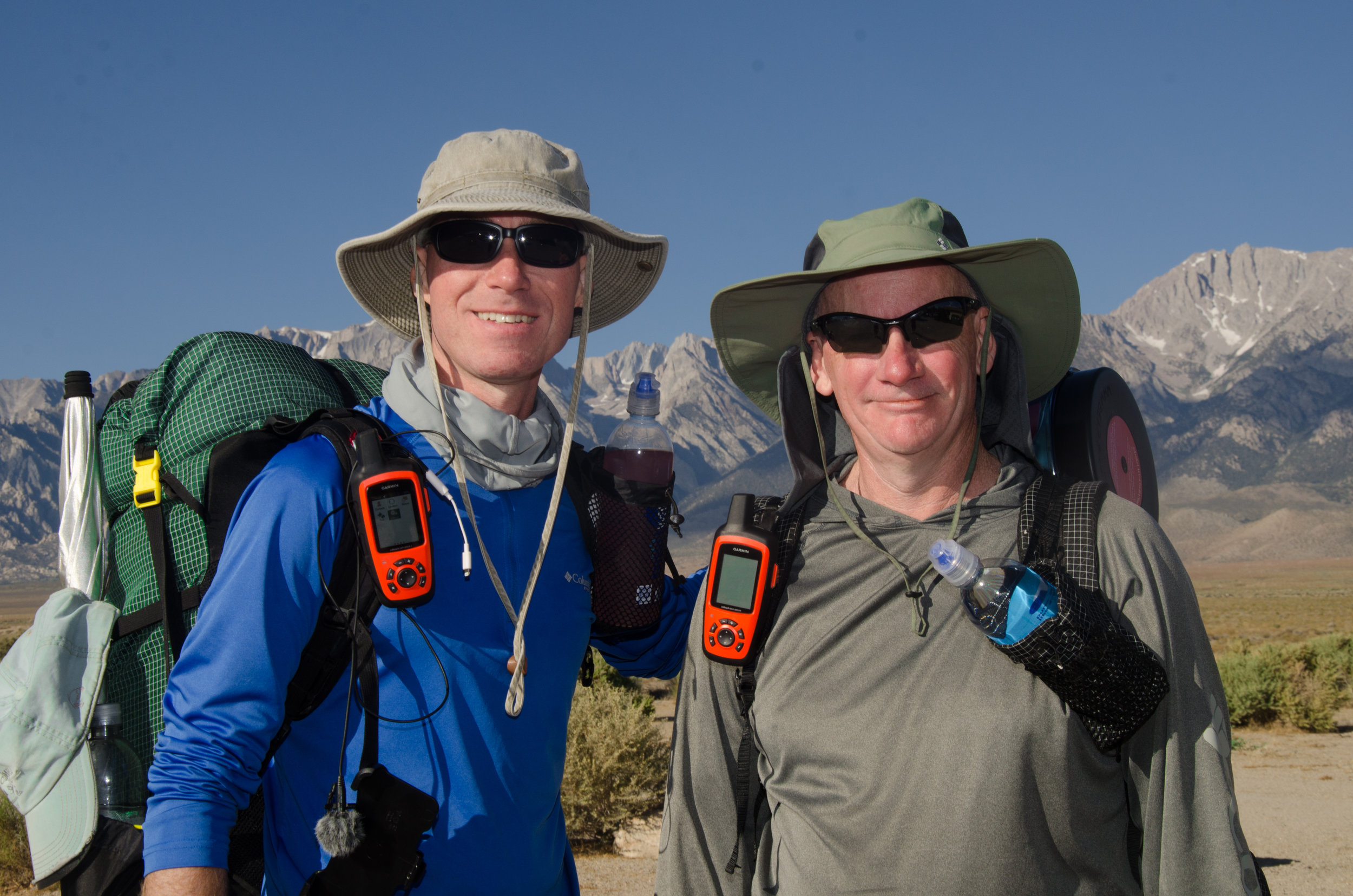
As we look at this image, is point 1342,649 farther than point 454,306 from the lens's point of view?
Yes

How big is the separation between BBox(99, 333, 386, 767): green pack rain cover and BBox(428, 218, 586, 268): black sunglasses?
58 centimetres

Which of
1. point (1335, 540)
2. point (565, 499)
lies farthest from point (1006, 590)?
point (1335, 540)

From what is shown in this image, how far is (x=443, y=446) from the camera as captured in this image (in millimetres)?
2609

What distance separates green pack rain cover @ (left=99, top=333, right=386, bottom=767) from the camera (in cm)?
263

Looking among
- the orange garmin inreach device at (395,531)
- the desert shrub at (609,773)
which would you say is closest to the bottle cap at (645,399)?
the orange garmin inreach device at (395,531)

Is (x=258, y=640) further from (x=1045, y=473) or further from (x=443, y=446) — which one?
(x=1045, y=473)

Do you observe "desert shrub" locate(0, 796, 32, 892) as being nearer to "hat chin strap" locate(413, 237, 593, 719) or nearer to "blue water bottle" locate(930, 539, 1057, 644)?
"hat chin strap" locate(413, 237, 593, 719)

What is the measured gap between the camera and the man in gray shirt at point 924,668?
220cm

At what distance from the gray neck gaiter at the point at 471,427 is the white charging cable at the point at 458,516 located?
0.25 feet

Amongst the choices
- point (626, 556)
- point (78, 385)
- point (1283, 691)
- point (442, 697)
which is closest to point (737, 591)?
point (626, 556)

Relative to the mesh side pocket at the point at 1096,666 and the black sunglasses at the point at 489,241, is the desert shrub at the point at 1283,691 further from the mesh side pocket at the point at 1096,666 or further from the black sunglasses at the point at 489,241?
the black sunglasses at the point at 489,241

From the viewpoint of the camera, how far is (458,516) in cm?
245

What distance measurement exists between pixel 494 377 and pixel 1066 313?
1679 mm

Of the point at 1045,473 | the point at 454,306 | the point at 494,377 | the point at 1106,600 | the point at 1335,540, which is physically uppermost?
the point at 454,306
